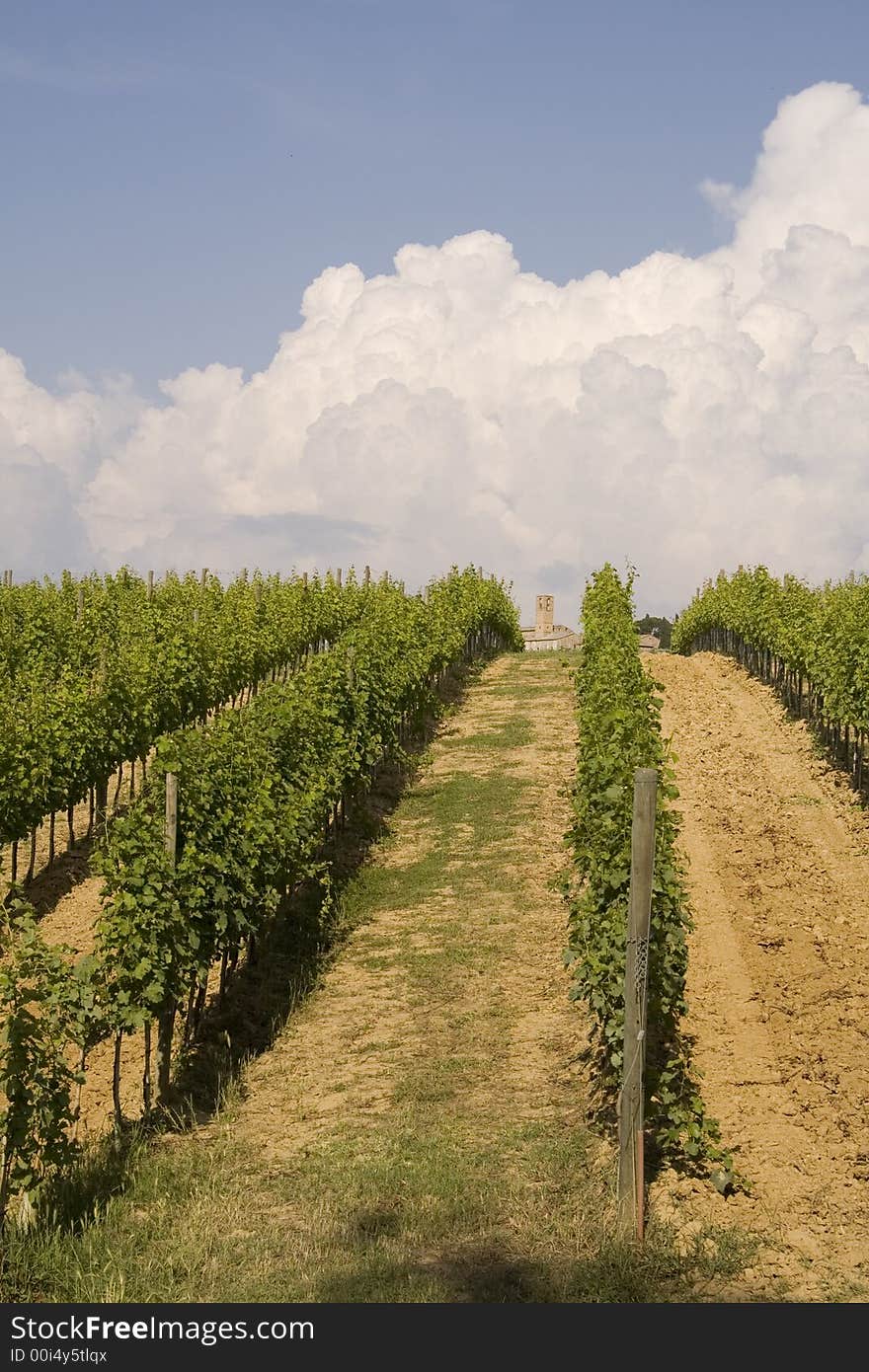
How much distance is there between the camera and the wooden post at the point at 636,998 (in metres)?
8.04

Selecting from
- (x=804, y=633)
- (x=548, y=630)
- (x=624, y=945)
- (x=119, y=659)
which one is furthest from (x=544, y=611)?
(x=624, y=945)

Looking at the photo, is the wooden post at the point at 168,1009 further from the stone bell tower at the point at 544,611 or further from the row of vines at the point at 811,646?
the stone bell tower at the point at 544,611

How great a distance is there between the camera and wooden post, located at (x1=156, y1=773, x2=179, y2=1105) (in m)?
11.1

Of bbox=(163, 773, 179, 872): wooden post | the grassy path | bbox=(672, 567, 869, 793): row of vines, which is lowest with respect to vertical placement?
the grassy path

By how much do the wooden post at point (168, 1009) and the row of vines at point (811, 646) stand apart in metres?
13.8

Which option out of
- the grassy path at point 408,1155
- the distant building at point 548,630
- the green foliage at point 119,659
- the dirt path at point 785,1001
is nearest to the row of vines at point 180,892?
the grassy path at point 408,1155

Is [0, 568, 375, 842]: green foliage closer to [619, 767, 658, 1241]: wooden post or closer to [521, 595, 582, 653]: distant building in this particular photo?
[619, 767, 658, 1241]: wooden post

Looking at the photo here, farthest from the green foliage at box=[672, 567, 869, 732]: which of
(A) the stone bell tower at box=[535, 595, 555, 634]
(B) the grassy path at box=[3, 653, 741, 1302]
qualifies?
(A) the stone bell tower at box=[535, 595, 555, 634]

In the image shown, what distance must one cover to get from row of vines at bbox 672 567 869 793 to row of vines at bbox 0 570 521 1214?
342 inches

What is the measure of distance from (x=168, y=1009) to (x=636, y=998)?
4671mm

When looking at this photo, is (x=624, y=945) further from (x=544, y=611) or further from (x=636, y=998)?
(x=544, y=611)

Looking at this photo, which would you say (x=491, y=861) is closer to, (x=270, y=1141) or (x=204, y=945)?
(x=204, y=945)
